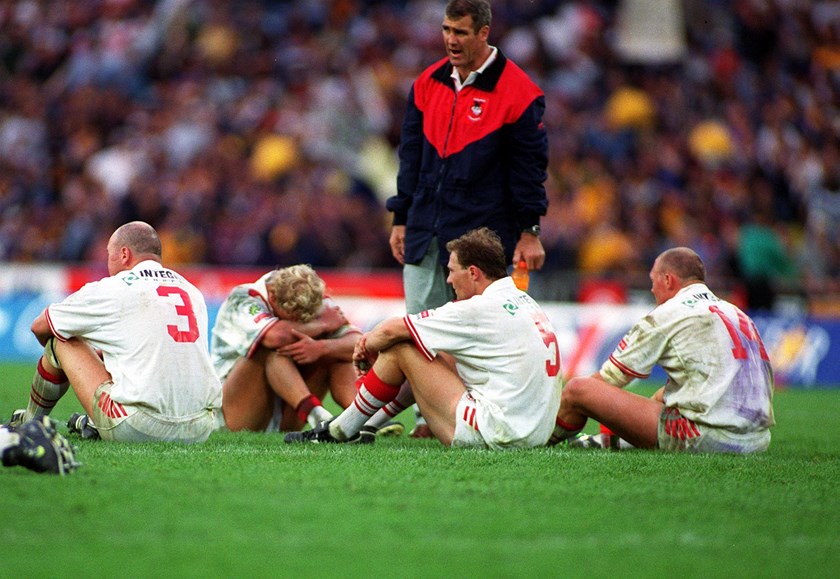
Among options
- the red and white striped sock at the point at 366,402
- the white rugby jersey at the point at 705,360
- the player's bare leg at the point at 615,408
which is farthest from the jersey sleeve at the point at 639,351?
the red and white striped sock at the point at 366,402

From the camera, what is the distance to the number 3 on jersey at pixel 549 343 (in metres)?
6.91

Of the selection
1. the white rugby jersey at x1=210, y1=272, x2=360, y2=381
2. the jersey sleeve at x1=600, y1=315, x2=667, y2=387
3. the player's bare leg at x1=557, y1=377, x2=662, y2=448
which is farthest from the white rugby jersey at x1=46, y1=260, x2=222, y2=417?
the jersey sleeve at x1=600, y1=315, x2=667, y2=387

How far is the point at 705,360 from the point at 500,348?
1.12 m

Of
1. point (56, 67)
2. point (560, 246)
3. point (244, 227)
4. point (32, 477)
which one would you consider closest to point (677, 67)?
point (560, 246)

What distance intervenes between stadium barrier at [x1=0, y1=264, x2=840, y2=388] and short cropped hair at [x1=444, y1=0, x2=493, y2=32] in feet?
22.7

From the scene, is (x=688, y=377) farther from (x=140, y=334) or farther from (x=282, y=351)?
(x=140, y=334)

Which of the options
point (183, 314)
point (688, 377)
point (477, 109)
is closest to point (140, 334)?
point (183, 314)

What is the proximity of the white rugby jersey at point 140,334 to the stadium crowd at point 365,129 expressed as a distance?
928 cm

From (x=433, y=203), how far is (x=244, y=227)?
9759 mm

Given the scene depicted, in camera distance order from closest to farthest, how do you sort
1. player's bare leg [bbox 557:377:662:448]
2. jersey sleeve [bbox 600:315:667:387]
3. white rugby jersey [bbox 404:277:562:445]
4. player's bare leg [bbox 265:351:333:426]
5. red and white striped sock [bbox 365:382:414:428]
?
1. white rugby jersey [bbox 404:277:562:445]
2. jersey sleeve [bbox 600:315:667:387]
3. player's bare leg [bbox 557:377:662:448]
4. red and white striped sock [bbox 365:382:414:428]
5. player's bare leg [bbox 265:351:333:426]

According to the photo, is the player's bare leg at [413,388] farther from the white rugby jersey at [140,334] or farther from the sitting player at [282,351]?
the white rugby jersey at [140,334]

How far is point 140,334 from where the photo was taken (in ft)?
21.9

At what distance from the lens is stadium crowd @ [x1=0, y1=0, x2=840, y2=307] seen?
55.0 feet

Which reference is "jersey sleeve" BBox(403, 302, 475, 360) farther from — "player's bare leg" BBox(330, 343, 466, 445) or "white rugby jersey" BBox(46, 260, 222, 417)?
"white rugby jersey" BBox(46, 260, 222, 417)
